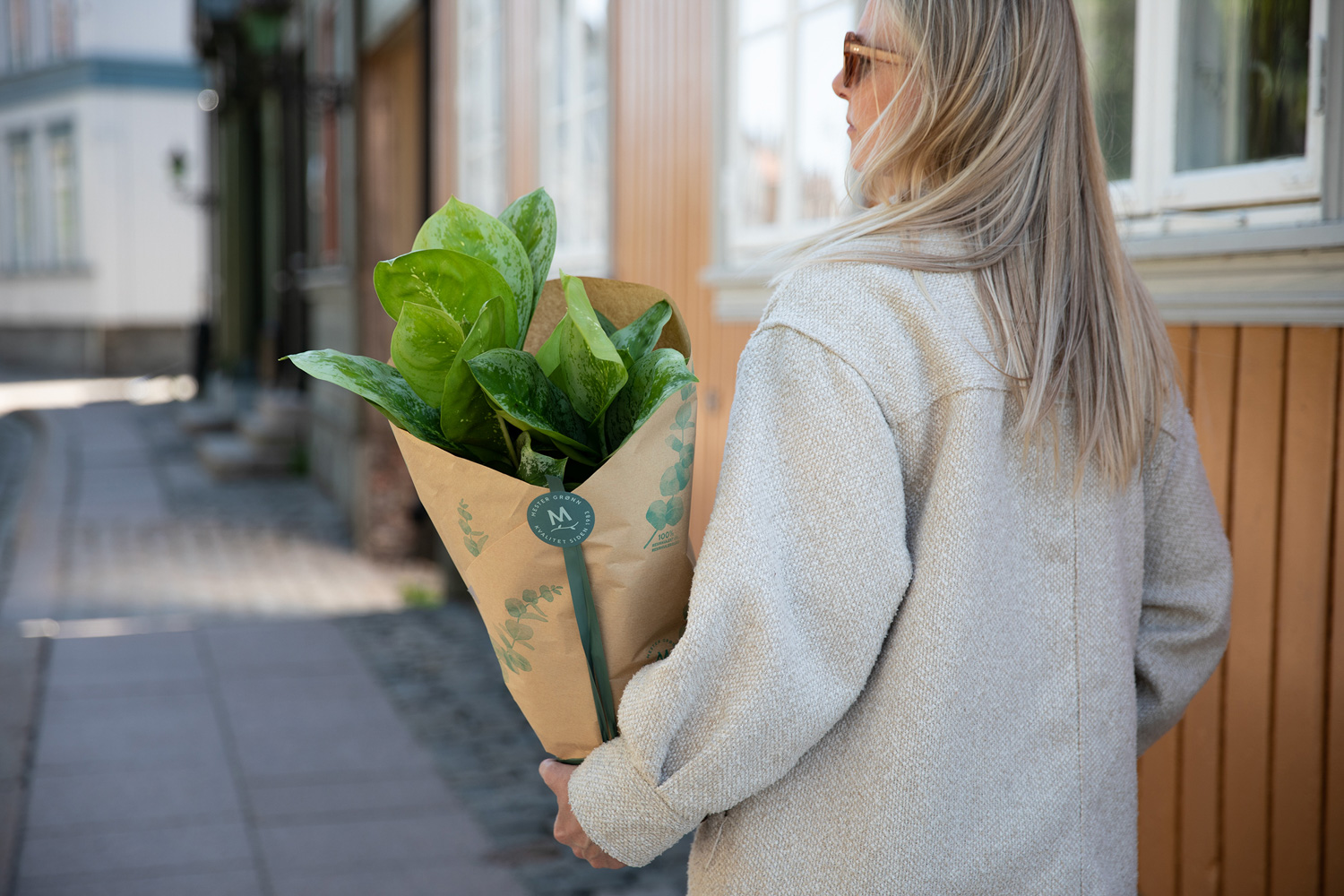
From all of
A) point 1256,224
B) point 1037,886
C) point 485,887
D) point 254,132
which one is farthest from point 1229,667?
point 254,132

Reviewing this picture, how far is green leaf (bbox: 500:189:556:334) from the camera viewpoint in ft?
4.20

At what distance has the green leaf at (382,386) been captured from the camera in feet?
3.62

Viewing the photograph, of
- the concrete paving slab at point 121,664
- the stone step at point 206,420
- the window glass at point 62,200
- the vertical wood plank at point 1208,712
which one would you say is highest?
the window glass at point 62,200

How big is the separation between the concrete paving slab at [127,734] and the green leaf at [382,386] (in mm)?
3243

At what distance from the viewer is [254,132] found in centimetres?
1667

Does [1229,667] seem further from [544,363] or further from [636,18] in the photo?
[636,18]

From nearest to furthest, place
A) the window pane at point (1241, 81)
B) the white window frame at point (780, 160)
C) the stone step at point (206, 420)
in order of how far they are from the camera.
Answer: the window pane at point (1241, 81)
the white window frame at point (780, 160)
the stone step at point (206, 420)

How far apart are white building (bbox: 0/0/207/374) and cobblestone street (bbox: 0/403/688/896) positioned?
17741mm

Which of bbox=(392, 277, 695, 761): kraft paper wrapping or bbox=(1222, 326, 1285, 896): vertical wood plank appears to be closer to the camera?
bbox=(392, 277, 695, 761): kraft paper wrapping

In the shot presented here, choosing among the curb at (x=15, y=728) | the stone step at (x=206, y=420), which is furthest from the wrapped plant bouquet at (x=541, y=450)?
the stone step at (x=206, y=420)

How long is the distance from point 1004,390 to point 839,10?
268 cm

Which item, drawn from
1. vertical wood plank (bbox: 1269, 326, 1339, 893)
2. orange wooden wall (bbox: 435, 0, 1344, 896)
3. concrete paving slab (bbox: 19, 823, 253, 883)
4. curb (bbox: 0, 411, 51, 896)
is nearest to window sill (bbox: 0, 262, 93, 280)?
curb (bbox: 0, 411, 51, 896)

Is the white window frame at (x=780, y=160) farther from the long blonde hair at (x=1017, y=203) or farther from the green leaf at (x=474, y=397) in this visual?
the green leaf at (x=474, y=397)

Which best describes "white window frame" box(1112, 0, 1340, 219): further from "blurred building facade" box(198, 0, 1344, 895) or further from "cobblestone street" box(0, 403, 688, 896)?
"cobblestone street" box(0, 403, 688, 896)
